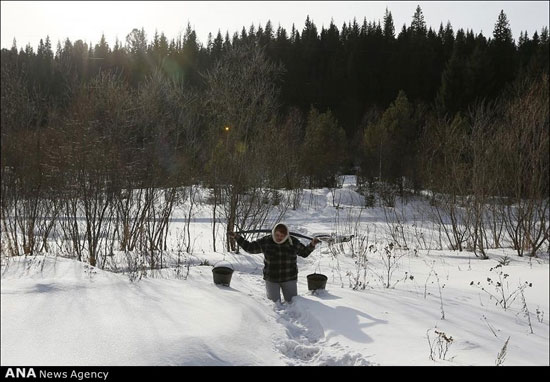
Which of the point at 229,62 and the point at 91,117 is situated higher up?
the point at 229,62

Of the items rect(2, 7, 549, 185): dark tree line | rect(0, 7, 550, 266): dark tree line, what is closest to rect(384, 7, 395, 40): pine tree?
rect(2, 7, 549, 185): dark tree line

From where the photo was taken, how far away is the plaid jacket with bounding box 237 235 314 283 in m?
5.80

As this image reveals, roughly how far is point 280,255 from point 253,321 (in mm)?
1554

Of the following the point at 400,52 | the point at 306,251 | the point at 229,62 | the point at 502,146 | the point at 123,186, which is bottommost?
the point at 306,251

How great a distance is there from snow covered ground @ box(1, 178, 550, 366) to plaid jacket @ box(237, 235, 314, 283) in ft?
1.24

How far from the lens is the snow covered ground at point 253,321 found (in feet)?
10.6

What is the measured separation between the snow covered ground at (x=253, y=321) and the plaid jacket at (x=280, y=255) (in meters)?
0.38

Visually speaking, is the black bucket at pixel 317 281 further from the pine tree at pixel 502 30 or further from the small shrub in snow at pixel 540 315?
the pine tree at pixel 502 30

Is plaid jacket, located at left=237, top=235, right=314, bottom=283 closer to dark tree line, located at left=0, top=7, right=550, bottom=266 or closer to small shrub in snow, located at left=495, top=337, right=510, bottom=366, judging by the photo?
small shrub in snow, located at left=495, top=337, right=510, bottom=366

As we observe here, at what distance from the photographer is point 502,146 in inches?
380

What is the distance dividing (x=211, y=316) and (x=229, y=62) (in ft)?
27.8

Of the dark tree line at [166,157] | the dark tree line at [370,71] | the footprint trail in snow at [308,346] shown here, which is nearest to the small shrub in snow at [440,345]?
the footprint trail in snow at [308,346]
